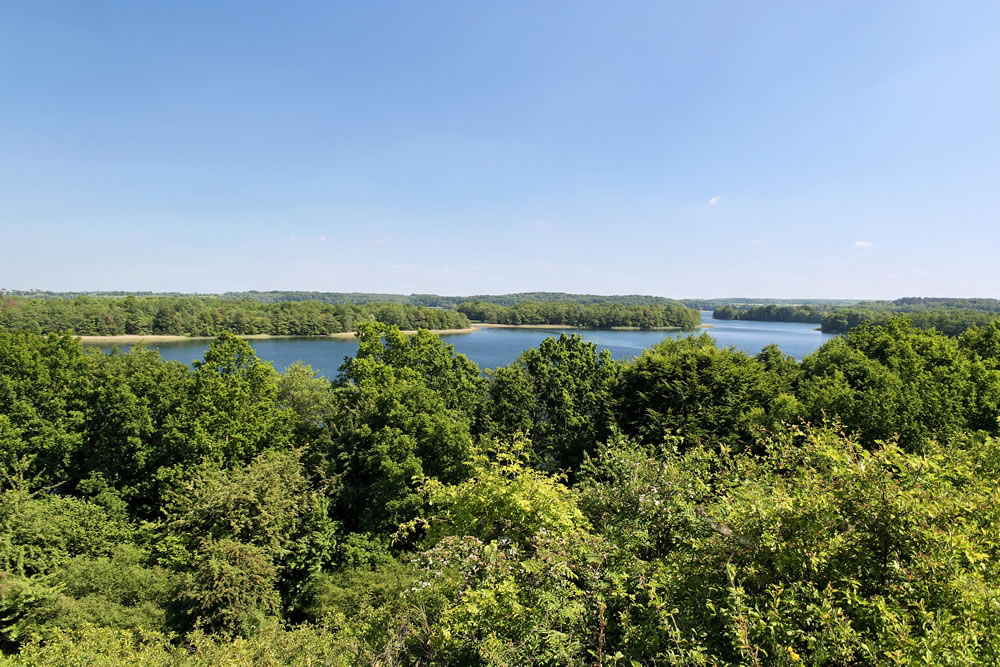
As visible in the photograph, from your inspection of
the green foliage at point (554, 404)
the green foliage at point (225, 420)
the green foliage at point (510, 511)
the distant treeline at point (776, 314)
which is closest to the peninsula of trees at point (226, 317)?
the green foliage at point (225, 420)

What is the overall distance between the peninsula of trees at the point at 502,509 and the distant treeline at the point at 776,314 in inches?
5191

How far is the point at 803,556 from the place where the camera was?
4508 millimetres

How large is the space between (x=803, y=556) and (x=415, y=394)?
46.9ft

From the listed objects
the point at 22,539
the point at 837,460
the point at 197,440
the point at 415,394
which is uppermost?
the point at 837,460

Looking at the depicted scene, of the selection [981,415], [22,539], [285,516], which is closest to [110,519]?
[22,539]

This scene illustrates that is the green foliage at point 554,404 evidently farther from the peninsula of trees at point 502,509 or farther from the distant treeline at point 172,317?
the distant treeline at point 172,317

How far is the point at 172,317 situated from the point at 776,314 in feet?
520

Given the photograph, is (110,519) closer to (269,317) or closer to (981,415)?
(981,415)

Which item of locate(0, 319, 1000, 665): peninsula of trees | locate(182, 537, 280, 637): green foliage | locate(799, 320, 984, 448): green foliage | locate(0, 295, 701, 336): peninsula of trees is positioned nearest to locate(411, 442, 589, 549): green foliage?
locate(0, 319, 1000, 665): peninsula of trees

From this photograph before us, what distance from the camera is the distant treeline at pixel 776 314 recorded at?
142875mm

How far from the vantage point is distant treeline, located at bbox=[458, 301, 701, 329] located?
368 feet

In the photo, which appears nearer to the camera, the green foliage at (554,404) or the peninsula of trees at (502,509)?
the peninsula of trees at (502,509)

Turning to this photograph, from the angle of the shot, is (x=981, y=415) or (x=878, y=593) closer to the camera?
(x=878, y=593)

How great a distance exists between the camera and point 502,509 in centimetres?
718
